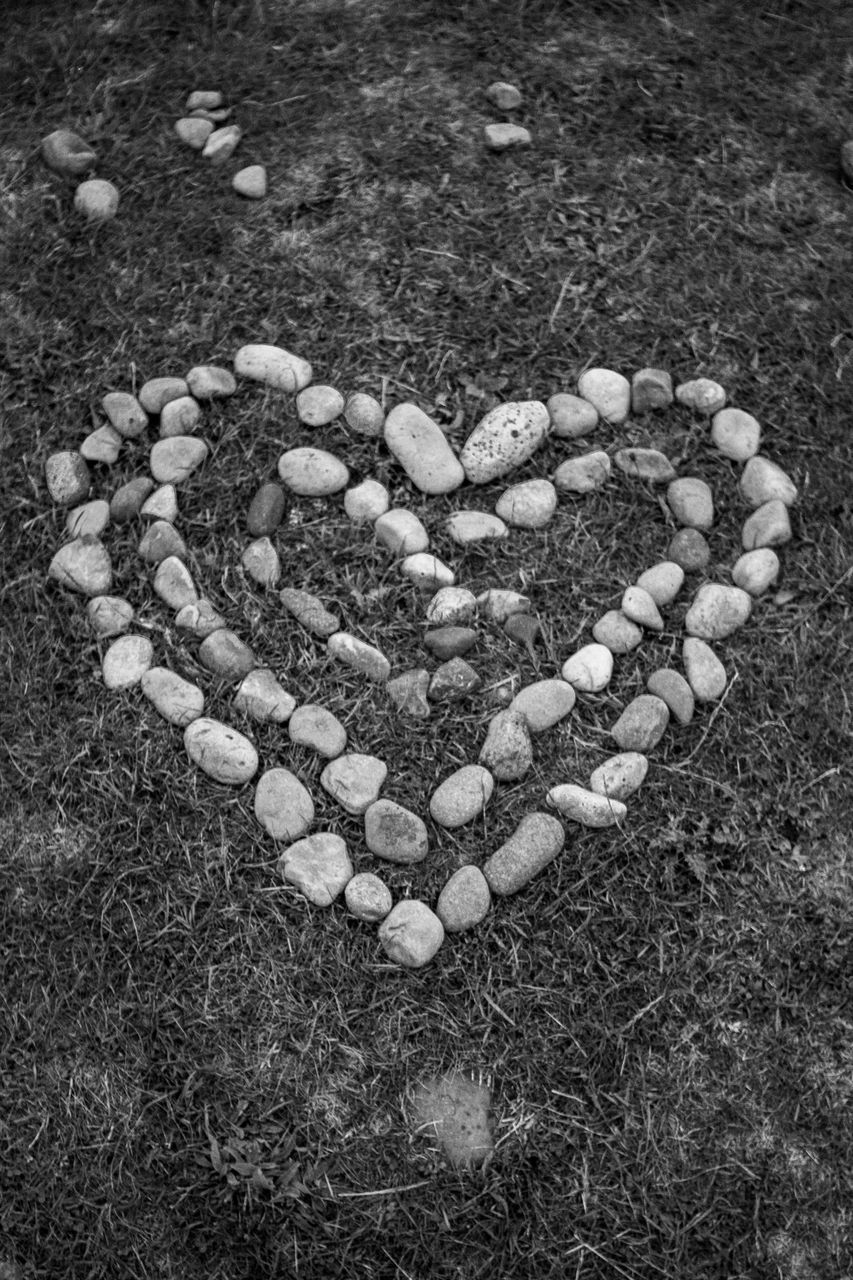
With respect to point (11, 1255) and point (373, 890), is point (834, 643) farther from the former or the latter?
point (11, 1255)

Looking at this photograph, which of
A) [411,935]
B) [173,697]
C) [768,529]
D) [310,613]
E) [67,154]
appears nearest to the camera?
[411,935]

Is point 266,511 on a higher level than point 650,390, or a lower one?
lower

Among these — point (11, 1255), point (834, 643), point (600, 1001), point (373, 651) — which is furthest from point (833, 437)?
point (11, 1255)

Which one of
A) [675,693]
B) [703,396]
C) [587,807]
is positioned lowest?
[587,807]

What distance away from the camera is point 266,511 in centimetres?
293

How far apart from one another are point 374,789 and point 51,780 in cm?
74

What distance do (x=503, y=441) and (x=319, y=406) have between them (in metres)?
0.49

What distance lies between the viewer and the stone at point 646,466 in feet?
9.86

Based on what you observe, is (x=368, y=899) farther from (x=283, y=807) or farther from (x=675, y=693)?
(x=675, y=693)

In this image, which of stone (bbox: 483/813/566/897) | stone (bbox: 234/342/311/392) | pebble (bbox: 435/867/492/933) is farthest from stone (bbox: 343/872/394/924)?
stone (bbox: 234/342/311/392)

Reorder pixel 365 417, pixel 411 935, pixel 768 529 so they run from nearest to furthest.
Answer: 1. pixel 411 935
2. pixel 768 529
3. pixel 365 417

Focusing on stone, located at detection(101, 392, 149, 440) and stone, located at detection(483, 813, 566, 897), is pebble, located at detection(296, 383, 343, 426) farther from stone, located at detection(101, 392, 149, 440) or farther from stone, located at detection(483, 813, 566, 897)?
stone, located at detection(483, 813, 566, 897)

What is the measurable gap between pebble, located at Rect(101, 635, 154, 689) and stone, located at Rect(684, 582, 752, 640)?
129cm

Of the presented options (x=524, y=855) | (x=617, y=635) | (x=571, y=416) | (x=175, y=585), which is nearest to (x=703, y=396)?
(x=571, y=416)
